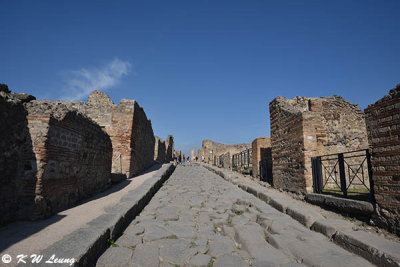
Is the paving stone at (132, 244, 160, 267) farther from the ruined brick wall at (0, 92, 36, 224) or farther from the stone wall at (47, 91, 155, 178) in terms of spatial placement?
the stone wall at (47, 91, 155, 178)

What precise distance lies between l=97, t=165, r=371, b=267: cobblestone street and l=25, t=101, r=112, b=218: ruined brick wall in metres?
1.67

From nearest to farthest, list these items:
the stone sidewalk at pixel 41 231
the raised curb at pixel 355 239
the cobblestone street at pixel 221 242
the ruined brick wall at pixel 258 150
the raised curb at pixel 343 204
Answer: the raised curb at pixel 355 239
the stone sidewalk at pixel 41 231
the cobblestone street at pixel 221 242
the raised curb at pixel 343 204
the ruined brick wall at pixel 258 150

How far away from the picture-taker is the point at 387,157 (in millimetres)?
3410

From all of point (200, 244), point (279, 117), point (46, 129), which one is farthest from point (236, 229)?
point (279, 117)

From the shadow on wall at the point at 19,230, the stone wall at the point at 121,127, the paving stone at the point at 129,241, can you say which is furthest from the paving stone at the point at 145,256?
the stone wall at the point at 121,127

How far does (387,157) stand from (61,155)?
19.9 ft

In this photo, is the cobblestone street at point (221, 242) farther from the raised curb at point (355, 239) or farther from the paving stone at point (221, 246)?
the raised curb at point (355, 239)

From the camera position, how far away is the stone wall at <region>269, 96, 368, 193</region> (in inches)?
229

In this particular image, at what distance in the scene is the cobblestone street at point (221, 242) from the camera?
2479 mm

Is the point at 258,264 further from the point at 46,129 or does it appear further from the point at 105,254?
the point at 46,129

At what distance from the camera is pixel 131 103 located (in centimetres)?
977

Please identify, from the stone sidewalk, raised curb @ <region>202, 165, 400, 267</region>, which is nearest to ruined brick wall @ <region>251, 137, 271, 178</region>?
raised curb @ <region>202, 165, 400, 267</region>

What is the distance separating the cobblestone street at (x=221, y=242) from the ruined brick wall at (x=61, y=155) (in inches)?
65.6

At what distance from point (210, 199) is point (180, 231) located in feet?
9.00
